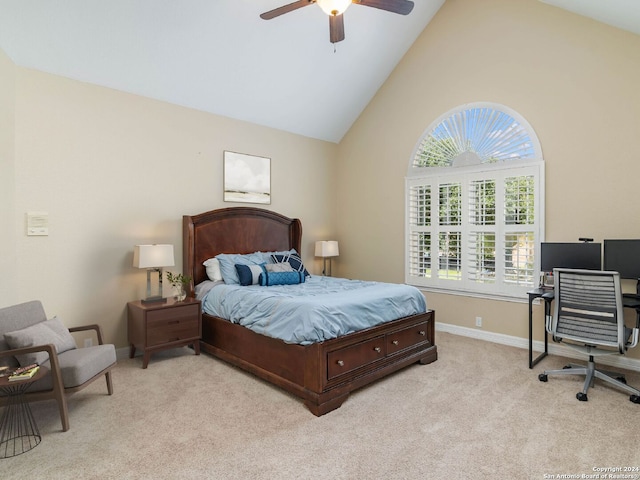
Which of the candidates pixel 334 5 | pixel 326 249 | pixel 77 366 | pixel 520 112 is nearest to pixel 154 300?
pixel 77 366

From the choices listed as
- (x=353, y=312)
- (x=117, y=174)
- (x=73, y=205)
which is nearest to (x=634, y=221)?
(x=353, y=312)

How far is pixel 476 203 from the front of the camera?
15.9 feet

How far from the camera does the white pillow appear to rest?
4.57 meters

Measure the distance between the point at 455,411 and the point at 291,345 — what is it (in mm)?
1375

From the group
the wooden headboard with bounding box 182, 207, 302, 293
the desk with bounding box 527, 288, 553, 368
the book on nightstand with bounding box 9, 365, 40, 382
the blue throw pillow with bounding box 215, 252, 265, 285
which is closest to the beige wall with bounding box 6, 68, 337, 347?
the wooden headboard with bounding box 182, 207, 302, 293

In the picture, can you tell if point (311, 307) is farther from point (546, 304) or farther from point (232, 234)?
point (546, 304)

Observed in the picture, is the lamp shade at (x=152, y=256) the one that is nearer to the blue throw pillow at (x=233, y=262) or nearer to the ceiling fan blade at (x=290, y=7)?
the blue throw pillow at (x=233, y=262)

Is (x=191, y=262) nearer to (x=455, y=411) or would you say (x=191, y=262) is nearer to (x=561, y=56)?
(x=455, y=411)

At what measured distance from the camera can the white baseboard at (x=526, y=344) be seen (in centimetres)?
381

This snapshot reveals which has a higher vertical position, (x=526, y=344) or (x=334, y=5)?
(x=334, y=5)

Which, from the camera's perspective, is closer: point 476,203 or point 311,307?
point 311,307

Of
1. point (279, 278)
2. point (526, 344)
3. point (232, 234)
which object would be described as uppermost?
point (232, 234)

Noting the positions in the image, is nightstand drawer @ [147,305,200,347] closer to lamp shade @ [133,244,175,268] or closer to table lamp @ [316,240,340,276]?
lamp shade @ [133,244,175,268]

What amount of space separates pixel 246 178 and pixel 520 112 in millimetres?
3594
